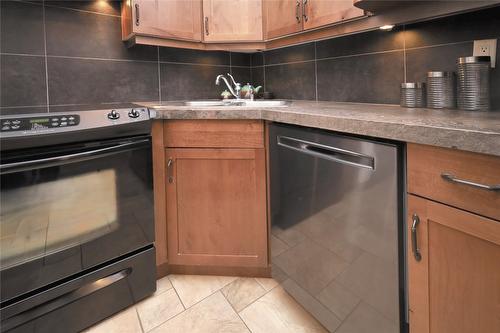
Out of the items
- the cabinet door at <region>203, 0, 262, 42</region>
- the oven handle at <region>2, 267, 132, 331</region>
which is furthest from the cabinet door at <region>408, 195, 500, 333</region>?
the cabinet door at <region>203, 0, 262, 42</region>

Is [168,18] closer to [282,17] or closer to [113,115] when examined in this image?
[282,17]

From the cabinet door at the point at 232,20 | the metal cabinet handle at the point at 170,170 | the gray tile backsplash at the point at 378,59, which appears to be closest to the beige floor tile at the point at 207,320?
the metal cabinet handle at the point at 170,170

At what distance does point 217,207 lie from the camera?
5.54 ft

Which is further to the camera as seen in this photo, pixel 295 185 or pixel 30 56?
pixel 30 56

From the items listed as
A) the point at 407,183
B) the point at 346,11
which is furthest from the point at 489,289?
the point at 346,11

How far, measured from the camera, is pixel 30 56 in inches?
71.1

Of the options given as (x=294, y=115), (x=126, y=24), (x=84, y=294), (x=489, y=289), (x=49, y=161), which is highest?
(x=126, y=24)

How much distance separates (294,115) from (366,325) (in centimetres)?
79

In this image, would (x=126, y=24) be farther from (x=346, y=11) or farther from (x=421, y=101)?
(x=421, y=101)

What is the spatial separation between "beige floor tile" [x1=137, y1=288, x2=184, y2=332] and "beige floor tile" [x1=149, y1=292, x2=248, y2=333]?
40 mm

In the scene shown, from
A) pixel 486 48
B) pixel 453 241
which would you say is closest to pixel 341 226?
pixel 453 241

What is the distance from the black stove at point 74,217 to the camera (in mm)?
1202

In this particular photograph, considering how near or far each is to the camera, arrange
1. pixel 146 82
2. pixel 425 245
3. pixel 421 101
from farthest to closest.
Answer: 1. pixel 146 82
2. pixel 421 101
3. pixel 425 245

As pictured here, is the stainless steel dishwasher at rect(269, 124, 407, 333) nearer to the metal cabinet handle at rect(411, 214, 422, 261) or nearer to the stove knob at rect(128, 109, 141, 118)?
the metal cabinet handle at rect(411, 214, 422, 261)
